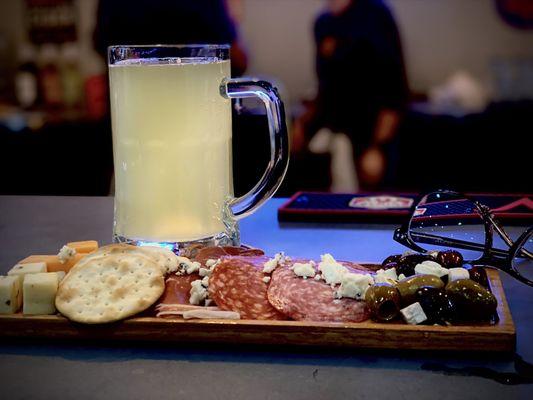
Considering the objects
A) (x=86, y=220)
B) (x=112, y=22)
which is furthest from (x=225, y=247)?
(x=112, y=22)

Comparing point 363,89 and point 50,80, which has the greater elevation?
point 50,80

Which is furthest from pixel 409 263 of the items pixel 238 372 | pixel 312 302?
pixel 238 372

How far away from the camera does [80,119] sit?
10.6ft

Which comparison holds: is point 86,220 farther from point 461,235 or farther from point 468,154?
point 468,154

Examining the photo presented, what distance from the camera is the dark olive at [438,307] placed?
66 cm

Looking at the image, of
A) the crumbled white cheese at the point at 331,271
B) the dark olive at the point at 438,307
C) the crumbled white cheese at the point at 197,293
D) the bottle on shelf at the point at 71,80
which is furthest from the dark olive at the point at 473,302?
the bottle on shelf at the point at 71,80

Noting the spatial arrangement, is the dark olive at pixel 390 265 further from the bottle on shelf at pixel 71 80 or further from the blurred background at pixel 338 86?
the bottle on shelf at pixel 71 80

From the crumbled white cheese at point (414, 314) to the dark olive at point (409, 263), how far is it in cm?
11

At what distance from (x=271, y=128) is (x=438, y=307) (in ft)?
1.25

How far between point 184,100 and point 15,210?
578 millimetres

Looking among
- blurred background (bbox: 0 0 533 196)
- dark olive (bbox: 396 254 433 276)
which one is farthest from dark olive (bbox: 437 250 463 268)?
blurred background (bbox: 0 0 533 196)

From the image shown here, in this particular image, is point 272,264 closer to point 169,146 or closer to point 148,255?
point 148,255

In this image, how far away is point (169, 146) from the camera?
3.06ft

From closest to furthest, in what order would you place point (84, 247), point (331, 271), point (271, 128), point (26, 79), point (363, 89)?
1. point (331, 271)
2. point (84, 247)
3. point (271, 128)
4. point (363, 89)
5. point (26, 79)
